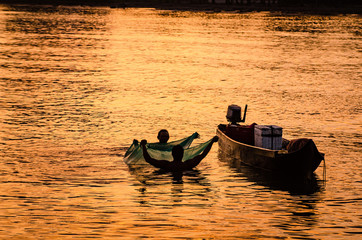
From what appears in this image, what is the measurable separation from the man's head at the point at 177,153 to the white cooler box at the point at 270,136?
8.89 ft

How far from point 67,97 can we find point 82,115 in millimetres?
7139

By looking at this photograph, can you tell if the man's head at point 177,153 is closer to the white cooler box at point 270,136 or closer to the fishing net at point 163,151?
the fishing net at point 163,151

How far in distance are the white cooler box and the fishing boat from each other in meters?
0.18

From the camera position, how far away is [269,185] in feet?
76.3

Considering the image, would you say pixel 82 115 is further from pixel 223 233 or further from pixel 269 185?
pixel 223 233

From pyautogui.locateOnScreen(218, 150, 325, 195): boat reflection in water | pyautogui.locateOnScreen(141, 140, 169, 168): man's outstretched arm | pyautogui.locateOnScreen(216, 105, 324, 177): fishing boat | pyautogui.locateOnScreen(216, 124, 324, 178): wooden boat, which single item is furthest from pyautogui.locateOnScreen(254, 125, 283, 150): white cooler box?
pyautogui.locateOnScreen(141, 140, 169, 168): man's outstretched arm

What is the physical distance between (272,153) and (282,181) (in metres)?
0.98

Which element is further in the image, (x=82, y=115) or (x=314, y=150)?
(x=82, y=115)

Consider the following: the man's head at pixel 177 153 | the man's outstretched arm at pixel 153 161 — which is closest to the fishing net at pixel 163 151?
the man's outstretched arm at pixel 153 161

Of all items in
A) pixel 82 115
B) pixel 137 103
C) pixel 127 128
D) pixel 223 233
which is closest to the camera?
pixel 223 233

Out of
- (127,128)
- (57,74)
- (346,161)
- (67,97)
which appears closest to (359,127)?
(346,161)

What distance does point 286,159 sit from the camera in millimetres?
23062

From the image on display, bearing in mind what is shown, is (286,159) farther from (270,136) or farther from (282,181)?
(270,136)

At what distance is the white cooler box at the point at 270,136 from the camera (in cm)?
2400
